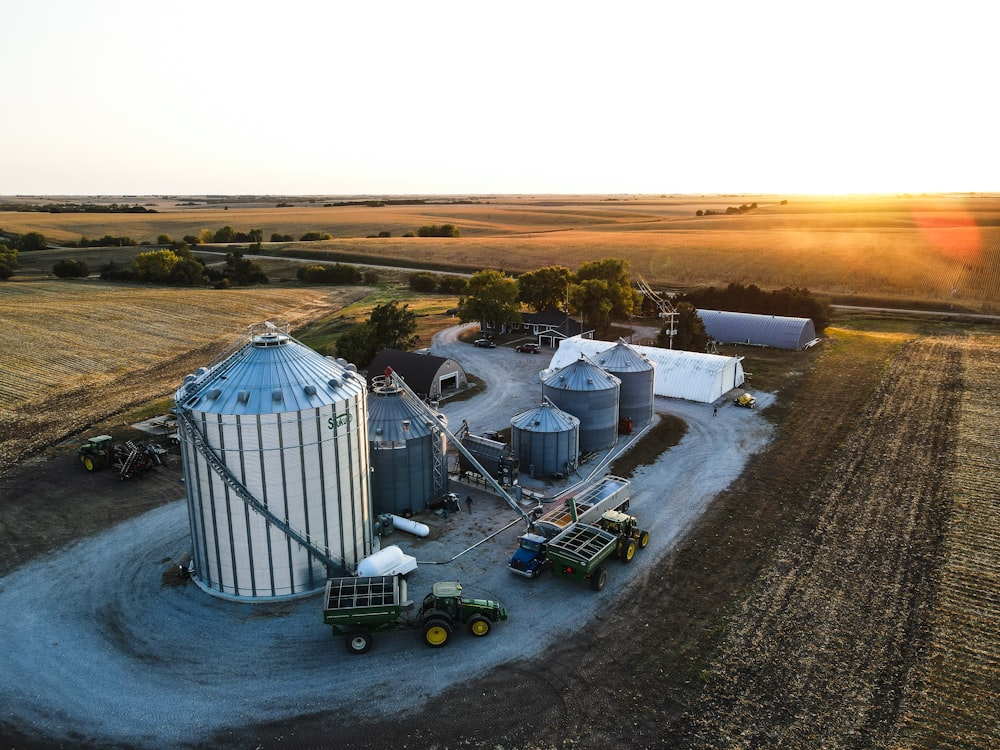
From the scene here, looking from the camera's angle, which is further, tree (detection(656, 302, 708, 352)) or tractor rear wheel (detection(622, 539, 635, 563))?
tree (detection(656, 302, 708, 352))

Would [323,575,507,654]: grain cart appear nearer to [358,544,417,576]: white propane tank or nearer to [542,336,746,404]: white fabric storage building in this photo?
[358,544,417,576]: white propane tank

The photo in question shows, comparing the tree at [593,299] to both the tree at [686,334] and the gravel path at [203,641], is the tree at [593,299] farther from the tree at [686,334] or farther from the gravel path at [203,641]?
the gravel path at [203,641]

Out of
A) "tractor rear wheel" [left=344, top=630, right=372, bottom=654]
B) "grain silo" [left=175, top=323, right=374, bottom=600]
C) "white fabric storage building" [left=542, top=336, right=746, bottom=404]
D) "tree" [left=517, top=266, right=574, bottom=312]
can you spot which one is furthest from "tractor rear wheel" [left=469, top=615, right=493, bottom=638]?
"tree" [left=517, top=266, right=574, bottom=312]

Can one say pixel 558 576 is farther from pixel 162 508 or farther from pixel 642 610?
pixel 162 508

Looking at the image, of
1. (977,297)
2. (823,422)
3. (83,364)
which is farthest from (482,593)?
(977,297)

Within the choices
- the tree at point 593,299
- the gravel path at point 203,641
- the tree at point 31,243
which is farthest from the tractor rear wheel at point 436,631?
the tree at point 31,243

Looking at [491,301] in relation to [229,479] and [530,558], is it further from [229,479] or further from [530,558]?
[229,479]

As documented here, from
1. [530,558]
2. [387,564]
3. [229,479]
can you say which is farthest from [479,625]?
[229,479]
